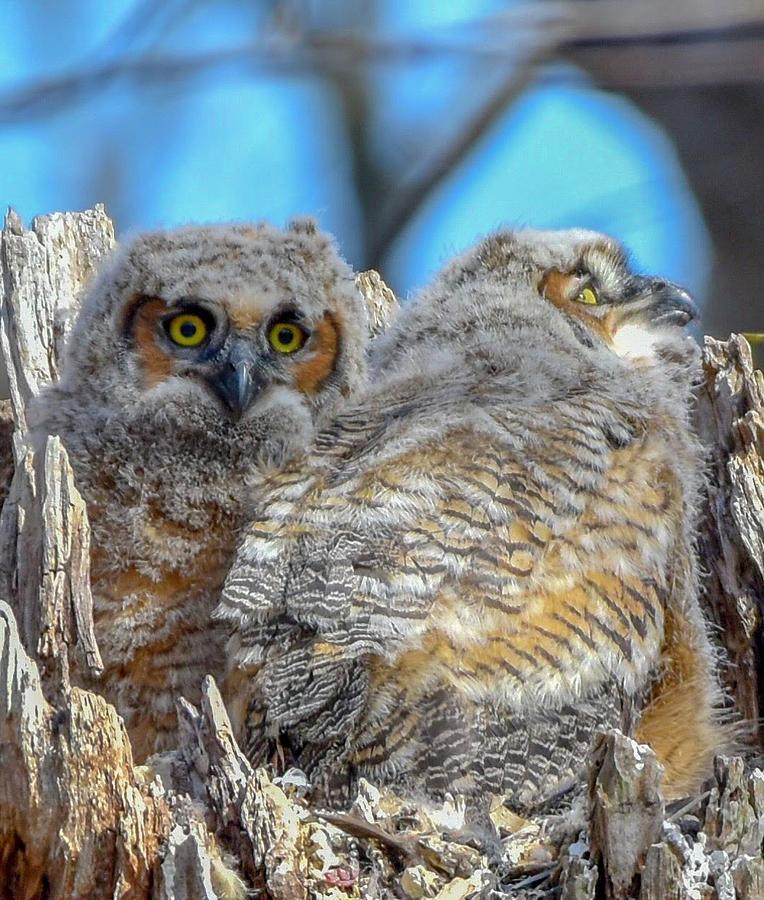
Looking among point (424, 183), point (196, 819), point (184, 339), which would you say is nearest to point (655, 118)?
point (424, 183)

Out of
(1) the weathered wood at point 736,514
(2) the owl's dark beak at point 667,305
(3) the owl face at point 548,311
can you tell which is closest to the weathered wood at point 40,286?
(3) the owl face at point 548,311

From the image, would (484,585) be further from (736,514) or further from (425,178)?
(425,178)

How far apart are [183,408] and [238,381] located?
0.14m

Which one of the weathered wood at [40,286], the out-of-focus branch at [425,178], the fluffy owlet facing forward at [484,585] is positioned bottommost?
the fluffy owlet facing forward at [484,585]

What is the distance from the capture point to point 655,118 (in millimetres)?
5129

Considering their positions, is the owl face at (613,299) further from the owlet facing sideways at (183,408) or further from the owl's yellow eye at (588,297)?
the owlet facing sideways at (183,408)

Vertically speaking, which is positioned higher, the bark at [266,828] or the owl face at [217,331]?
the owl face at [217,331]

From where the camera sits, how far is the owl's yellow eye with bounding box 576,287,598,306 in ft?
10.5

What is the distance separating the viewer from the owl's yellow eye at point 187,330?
9.64 ft

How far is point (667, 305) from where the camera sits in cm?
322

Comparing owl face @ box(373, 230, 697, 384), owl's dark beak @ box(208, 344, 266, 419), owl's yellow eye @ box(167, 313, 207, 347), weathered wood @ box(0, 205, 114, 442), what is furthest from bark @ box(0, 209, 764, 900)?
weathered wood @ box(0, 205, 114, 442)

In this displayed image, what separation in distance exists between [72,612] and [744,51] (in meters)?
2.05

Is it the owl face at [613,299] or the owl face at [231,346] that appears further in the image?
the owl face at [613,299]

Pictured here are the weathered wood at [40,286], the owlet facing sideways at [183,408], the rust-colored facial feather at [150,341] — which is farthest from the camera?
the weathered wood at [40,286]
